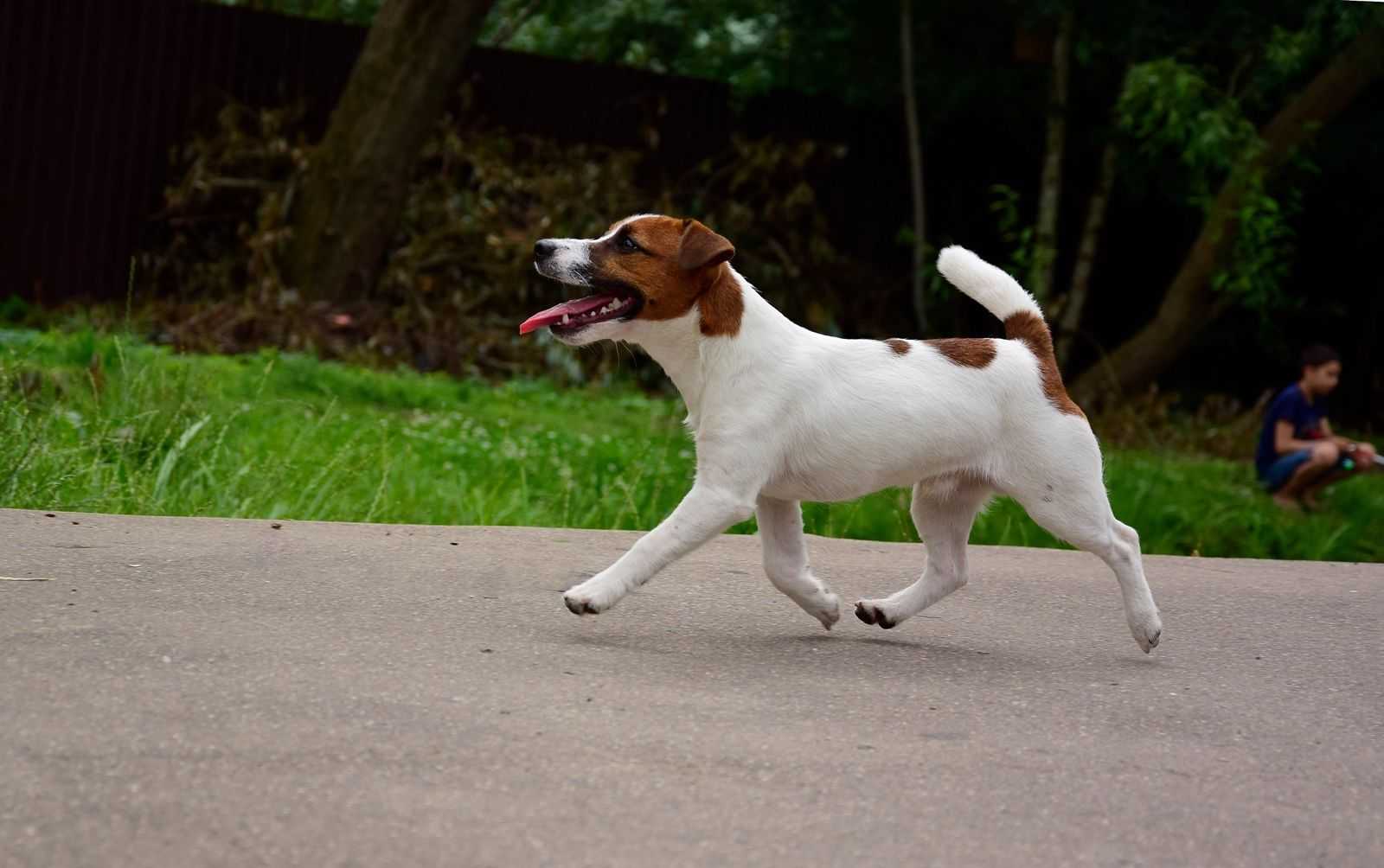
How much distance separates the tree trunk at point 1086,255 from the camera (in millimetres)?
14164

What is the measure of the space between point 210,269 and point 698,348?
8845 mm

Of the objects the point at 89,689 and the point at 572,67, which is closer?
the point at 89,689

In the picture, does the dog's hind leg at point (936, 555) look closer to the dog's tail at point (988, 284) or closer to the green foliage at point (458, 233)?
the dog's tail at point (988, 284)

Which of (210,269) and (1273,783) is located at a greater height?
(1273,783)

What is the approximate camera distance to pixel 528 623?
4.93 meters

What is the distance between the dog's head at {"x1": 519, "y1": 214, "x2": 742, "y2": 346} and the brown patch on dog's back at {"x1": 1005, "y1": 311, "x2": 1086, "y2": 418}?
35.9 inches

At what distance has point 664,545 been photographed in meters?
4.64

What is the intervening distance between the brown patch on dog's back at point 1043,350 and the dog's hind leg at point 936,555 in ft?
1.19

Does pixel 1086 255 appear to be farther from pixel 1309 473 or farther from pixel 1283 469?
pixel 1309 473

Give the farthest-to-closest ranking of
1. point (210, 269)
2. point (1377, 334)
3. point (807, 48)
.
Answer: point (1377, 334)
point (807, 48)
point (210, 269)

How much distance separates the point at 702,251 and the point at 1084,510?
51.5 inches

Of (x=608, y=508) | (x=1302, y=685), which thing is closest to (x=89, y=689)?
(x=1302, y=685)

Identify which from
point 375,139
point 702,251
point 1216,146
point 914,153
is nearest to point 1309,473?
point 1216,146

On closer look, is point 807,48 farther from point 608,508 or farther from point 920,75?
point 608,508
